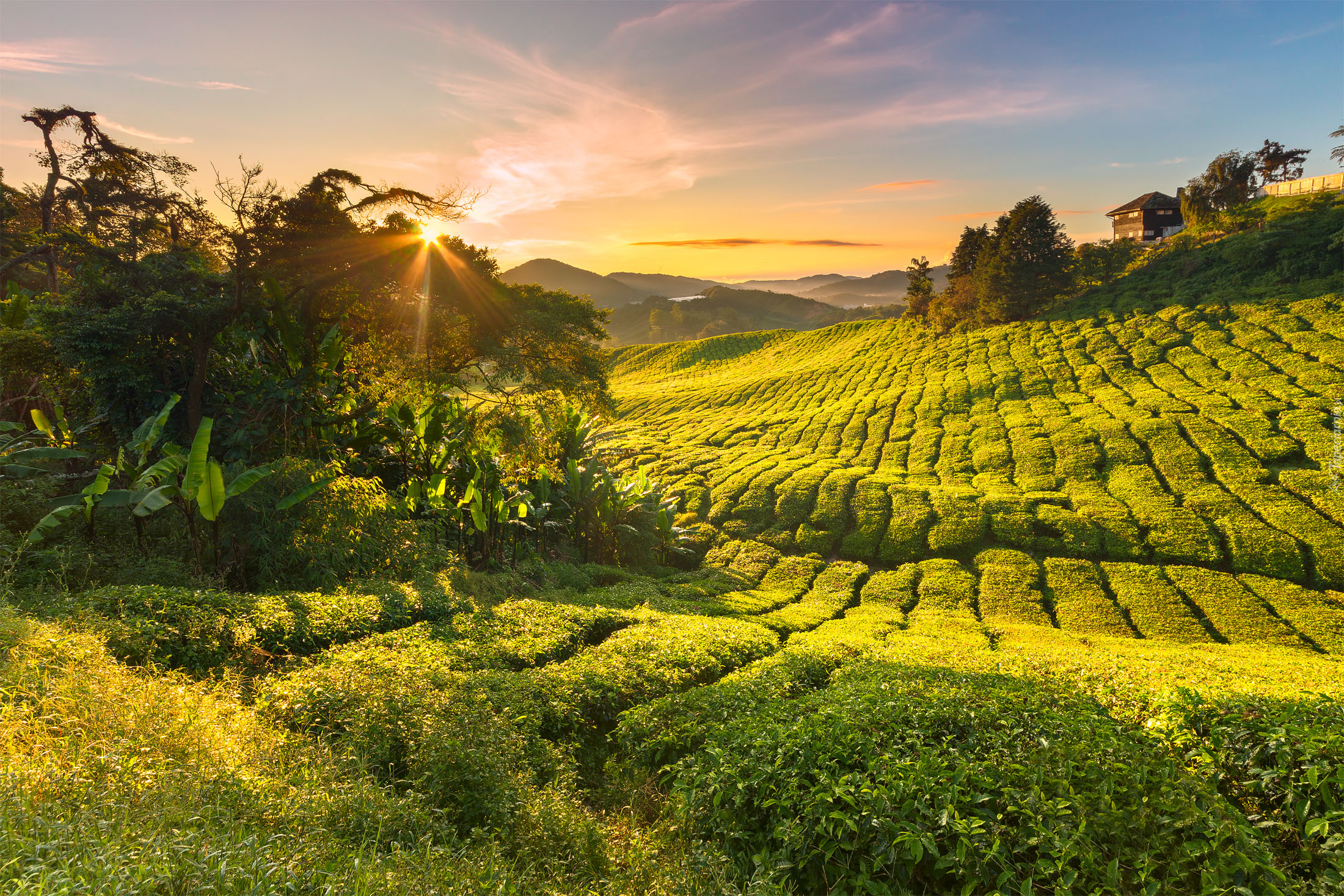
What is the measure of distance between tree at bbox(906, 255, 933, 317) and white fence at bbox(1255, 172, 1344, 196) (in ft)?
111

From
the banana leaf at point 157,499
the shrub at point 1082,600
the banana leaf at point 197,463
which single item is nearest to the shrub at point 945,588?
the shrub at point 1082,600

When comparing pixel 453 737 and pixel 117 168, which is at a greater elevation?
pixel 117 168

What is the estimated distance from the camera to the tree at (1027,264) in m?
46.7

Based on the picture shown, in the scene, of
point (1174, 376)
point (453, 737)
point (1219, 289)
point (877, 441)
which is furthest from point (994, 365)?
point (453, 737)

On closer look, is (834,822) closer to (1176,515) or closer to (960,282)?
(1176,515)

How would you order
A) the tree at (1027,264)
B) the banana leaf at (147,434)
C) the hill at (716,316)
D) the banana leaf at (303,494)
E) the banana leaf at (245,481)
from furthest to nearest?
1. the hill at (716,316)
2. the tree at (1027,264)
3. the banana leaf at (303,494)
4. the banana leaf at (147,434)
5. the banana leaf at (245,481)

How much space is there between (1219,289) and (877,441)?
90.1 feet

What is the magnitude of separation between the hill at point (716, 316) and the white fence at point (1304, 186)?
146ft

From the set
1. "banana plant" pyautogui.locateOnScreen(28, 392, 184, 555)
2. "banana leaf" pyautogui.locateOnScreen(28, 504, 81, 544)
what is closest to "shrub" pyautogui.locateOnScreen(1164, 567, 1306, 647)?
"banana plant" pyautogui.locateOnScreen(28, 392, 184, 555)

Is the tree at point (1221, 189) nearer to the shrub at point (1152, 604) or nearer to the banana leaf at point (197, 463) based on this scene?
the shrub at point (1152, 604)

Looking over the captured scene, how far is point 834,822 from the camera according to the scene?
4.49 m

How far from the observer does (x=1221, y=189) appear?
2233 inches

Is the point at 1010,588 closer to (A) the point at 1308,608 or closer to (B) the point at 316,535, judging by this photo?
(A) the point at 1308,608

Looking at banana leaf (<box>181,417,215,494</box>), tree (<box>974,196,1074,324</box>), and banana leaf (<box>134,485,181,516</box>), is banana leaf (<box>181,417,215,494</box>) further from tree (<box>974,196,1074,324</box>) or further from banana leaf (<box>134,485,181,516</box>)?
tree (<box>974,196,1074,324</box>)
